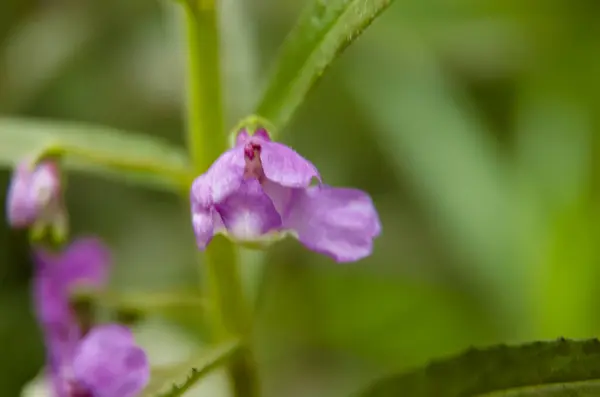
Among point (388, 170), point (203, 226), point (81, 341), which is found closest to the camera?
point (203, 226)

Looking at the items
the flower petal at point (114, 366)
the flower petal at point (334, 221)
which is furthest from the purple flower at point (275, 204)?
the flower petal at point (114, 366)

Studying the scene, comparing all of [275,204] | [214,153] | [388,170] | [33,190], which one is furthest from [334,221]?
[388,170]

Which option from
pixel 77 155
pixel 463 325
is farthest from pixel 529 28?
pixel 77 155

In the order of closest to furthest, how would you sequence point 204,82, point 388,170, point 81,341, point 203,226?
point 203,226 → point 204,82 → point 81,341 → point 388,170

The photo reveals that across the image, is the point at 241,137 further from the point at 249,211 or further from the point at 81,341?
the point at 81,341

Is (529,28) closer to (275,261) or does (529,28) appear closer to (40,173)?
(275,261)

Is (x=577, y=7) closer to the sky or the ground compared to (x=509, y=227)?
closer to the sky
